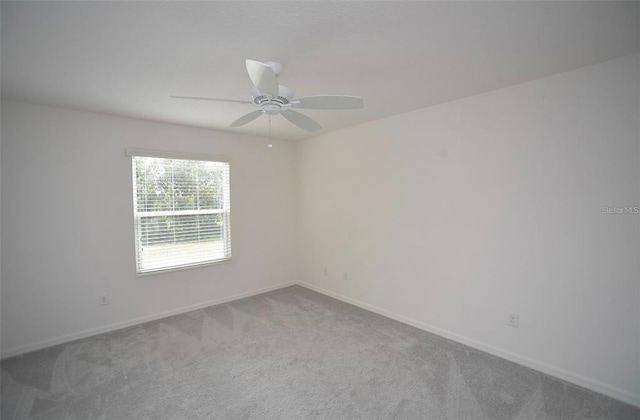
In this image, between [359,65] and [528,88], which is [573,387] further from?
[359,65]

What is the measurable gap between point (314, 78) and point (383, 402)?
2472 mm

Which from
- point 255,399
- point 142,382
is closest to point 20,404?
point 142,382

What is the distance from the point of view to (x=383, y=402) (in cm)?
213

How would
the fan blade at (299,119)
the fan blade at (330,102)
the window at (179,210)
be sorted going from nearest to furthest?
1. the fan blade at (330,102)
2. the fan blade at (299,119)
3. the window at (179,210)

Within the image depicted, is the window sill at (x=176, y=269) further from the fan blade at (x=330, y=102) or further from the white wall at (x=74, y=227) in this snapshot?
the fan blade at (x=330, y=102)

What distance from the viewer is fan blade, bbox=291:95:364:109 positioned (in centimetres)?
192

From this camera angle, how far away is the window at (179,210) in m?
3.56

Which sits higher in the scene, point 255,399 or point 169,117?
point 169,117

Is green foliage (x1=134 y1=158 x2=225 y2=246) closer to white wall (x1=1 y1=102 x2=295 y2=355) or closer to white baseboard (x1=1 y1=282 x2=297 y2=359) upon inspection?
white wall (x1=1 y1=102 x2=295 y2=355)

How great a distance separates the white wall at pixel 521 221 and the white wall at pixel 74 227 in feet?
8.04

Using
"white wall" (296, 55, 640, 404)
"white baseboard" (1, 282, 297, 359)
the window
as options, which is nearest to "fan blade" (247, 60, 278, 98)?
"white wall" (296, 55, 640, 404)

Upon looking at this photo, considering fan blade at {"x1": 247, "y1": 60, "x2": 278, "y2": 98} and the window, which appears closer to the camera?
fan blade at {"x1": 247, "y1": 60, "x2": 278, "y2": 98}

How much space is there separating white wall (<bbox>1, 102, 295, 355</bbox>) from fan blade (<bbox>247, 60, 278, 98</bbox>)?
2554 millimetres

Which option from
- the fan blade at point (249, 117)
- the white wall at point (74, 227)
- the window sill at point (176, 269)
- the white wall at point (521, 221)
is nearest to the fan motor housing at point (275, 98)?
the fan blade at point (249, 117)
